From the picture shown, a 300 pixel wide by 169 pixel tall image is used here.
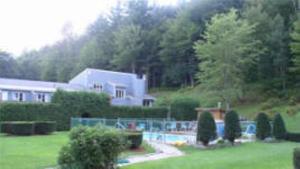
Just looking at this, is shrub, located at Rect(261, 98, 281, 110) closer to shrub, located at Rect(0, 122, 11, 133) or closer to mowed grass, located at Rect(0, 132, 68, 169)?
shrub, located at Rect(0, 122, 11, 133)

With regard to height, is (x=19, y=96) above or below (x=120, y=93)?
below

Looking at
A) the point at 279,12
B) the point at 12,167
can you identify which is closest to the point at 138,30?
the point at 279,12

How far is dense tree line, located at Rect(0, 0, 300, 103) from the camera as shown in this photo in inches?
1946

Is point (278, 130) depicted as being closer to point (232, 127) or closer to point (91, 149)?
point (232, 127)

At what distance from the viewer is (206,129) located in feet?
78.1

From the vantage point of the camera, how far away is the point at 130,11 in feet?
259

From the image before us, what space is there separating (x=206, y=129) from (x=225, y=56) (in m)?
26.2

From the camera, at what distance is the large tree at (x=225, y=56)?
48500 mm

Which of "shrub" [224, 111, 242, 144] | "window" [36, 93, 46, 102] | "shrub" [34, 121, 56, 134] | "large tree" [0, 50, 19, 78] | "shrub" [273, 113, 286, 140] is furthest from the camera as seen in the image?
"large tree" [0, 50, 19, 78]

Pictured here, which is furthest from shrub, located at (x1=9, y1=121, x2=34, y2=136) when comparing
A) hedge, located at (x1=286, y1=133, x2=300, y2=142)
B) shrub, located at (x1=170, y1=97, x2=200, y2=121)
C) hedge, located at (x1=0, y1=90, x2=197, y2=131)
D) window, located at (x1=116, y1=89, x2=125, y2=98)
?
window, located at (x1=116, y1=89, x2=125, y2=98)

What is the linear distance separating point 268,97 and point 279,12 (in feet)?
→ 45.8

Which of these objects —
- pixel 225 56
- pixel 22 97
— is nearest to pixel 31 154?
pixel 22 97

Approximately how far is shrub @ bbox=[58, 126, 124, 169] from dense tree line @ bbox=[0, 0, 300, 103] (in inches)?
1421

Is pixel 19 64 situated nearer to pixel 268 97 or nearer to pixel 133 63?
pixel 133 63
